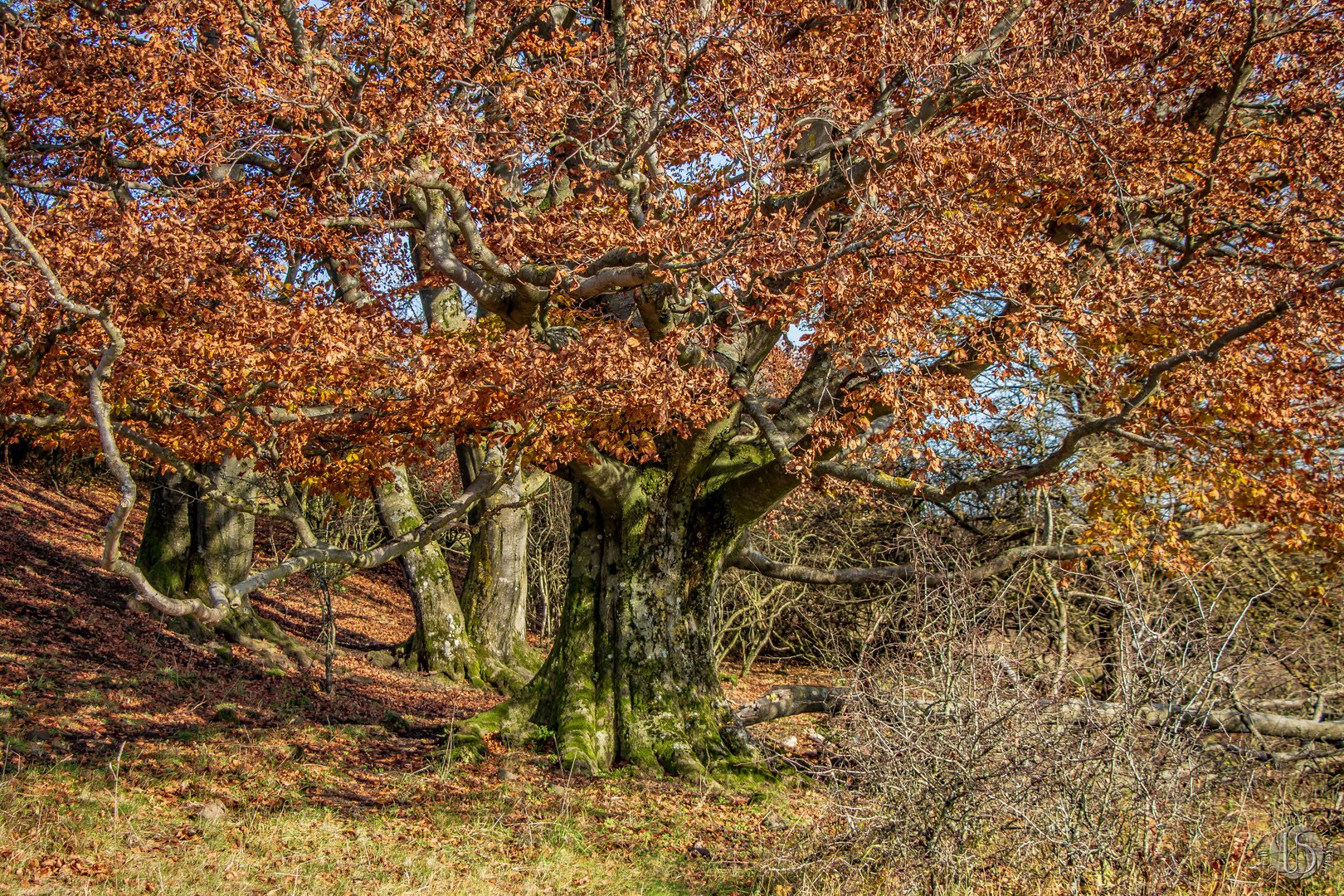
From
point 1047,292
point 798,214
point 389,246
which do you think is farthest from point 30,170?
point 1047,292

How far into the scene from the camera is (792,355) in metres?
22.3

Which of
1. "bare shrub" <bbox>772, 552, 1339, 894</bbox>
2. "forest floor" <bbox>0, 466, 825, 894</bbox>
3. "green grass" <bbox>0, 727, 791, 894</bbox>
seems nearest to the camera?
"bare shrub" <bbox>772, 552, 1339, 894</bbox>

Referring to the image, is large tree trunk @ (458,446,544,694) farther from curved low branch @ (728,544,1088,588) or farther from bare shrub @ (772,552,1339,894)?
bare shrub @ (772,552,1339,894)

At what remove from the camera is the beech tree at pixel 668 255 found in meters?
7.63

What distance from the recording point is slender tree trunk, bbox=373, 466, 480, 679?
43.7ft

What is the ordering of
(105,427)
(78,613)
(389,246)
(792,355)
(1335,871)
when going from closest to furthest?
(105,427), (1335,871), (389,246), (78,613), (792,355)

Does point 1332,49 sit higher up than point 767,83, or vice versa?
point 1332,49

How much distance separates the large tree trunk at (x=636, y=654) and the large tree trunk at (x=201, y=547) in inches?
207

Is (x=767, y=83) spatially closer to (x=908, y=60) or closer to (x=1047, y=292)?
(x=908, y=60)

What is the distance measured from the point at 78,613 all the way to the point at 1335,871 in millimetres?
12885

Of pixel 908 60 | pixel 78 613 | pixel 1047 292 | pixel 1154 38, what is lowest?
pixel 78 613

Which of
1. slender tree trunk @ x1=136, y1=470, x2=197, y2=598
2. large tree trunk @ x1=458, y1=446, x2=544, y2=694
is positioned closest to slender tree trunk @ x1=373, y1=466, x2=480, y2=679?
large tree trunk @ x1=458, y1=446, x2=544, y2=694

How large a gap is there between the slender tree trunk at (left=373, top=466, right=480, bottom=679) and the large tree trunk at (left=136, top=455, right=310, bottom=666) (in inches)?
70.4

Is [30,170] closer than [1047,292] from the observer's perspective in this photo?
No
